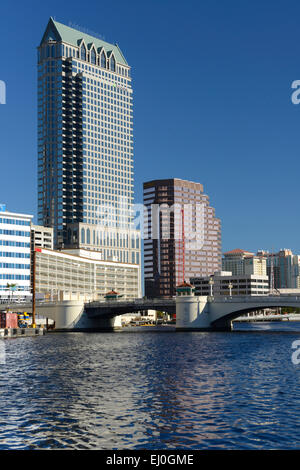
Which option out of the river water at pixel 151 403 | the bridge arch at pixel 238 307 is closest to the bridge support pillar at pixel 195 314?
the bridge arch at pixel 238 307

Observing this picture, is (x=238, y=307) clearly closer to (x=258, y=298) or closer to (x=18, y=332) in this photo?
(x=258, y=298)

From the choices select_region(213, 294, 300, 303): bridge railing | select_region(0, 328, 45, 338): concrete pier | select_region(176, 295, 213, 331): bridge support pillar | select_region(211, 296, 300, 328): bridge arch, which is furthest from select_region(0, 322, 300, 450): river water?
select_region(176, 295, 213, 331): bridge support pillar

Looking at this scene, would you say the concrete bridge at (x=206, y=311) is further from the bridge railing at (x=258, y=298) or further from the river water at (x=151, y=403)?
the river water at (x=151, y=403)

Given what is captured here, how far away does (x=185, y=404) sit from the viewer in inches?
1933

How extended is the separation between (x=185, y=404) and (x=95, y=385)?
1499 cm

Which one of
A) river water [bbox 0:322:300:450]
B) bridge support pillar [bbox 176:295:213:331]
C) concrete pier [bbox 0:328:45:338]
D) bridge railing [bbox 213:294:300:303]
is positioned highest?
bridge railing [bbox 213:294:300:303]

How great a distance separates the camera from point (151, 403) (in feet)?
165

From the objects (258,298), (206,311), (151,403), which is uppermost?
(258,298)

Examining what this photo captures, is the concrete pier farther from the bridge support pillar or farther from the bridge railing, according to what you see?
the bridge railing

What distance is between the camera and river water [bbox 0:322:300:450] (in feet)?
122

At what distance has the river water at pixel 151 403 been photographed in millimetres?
37219

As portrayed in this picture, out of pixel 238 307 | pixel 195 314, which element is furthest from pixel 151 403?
pixel 195 314

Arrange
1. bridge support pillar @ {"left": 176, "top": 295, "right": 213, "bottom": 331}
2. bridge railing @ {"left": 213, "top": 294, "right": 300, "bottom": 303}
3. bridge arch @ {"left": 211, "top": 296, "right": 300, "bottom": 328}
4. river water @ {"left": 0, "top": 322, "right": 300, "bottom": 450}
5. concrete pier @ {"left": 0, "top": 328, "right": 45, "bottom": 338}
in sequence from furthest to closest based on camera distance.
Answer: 1. bridge support pillar @ {"left": 176, "top": 295, "right": 213, "bottom": 331}
2. concrete pier @ {"left": 0, "top": 328, "right": 45, "bottom": 338}
3. bridge railing @ {"left": 213, "top": 294, "right": 300, "bottom": 303}
4. bridge arch @ {"left": 211, "top": 296, "right": 300, "bottom": 328}
5. river water @ {"left": 0, "top": 322, "right": 300, "bottom": 450}

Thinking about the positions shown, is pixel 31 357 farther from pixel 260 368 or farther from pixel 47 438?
pixel 47 438
